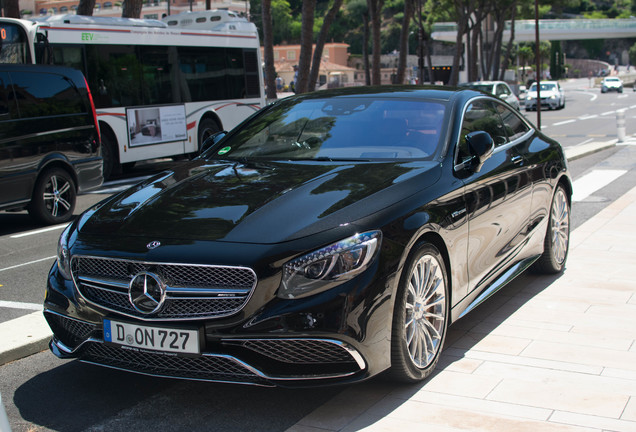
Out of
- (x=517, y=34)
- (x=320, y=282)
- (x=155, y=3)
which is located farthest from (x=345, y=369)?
(x=155, y=3)

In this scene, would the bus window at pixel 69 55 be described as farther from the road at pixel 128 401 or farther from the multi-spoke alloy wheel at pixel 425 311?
the multi-spoke alloy wheel at pixel 425 311

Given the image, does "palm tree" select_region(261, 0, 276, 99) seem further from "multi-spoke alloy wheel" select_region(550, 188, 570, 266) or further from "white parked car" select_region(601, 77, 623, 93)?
"white parked car" select_region(601, 77, 623, 93)

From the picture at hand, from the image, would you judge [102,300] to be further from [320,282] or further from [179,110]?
[179,110]

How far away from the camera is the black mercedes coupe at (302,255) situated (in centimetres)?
364

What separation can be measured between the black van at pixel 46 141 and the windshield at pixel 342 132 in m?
5.33

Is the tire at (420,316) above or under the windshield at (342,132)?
under

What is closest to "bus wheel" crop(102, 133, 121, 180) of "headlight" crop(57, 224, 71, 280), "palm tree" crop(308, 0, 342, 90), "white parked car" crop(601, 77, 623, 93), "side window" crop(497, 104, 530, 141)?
"side window" crop(497, 104, 530, 141)

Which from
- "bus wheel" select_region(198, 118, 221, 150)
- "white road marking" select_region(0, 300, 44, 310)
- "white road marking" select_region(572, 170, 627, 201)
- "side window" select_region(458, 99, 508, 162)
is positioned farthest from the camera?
"bus wheel" select_region(198, 118, 221, 150)

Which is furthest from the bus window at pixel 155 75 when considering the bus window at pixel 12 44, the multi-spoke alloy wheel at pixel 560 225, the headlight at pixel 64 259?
the headlight at pixel 64 259

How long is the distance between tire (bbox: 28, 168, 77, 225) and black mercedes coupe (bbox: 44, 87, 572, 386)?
588cm

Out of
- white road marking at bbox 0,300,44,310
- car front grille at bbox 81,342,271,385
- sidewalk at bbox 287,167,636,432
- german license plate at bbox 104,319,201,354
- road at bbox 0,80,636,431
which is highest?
german license plate at bbox 104,319,201,354

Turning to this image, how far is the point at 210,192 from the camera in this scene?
4.39 meters

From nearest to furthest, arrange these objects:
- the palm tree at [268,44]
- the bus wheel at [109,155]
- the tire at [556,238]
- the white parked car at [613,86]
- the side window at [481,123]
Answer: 1. the side window at [481,123]
2. the tire at [556,238]
3. the bus wheel at [109,155]
4. the palm tree at [268,44]
5. the white parked car at [613,86]

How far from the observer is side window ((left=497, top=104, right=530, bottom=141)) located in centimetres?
597
